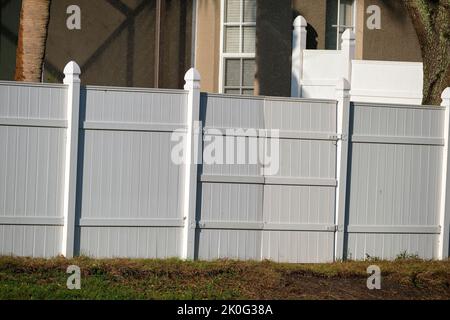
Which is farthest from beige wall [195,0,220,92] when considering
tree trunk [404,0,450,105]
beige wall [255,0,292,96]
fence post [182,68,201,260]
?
fence post [182,68,201,260]

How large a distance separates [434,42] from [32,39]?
18.6 feet

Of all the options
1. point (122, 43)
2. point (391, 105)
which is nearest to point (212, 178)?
point (391, 105)

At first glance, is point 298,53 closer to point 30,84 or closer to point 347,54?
point 347,54

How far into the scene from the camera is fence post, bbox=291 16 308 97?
579 inches

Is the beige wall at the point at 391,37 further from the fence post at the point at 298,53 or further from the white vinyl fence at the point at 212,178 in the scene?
the white vinyl fence at the point at 212,178

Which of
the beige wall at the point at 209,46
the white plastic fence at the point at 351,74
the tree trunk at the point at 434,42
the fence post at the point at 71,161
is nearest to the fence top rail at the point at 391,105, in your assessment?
the tree trunk at the point at 434,42

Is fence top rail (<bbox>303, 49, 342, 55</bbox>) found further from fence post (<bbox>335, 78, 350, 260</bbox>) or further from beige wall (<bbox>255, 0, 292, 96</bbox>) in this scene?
fence post (<bbox>335, 78, 350, 260</bbox>)

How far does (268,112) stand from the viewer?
11.1 meters

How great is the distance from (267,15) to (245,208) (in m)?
5.39

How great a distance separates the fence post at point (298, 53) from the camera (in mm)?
14719

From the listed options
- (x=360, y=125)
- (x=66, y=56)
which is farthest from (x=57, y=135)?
(x=66, y=56)

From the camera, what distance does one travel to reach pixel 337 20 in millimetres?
15961

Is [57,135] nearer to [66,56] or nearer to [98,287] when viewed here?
[98,287]

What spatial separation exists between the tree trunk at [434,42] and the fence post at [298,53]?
2.28 m
